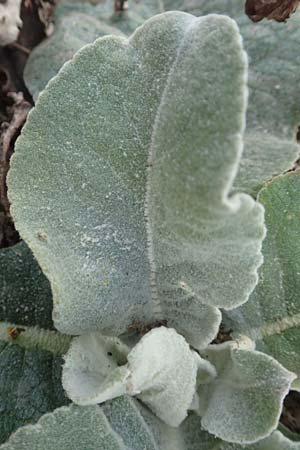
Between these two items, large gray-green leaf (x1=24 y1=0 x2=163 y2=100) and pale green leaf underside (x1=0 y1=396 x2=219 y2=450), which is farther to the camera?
large gray-green leaf (x1=24 y1=0 x2=163 y2=100)

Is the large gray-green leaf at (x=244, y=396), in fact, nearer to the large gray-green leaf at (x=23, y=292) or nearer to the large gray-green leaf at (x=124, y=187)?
the large gray-green leaf at (x=124, y=187)

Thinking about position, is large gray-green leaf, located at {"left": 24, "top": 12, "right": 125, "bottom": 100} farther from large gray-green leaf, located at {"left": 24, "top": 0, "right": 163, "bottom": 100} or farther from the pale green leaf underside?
the pale green leaf underside

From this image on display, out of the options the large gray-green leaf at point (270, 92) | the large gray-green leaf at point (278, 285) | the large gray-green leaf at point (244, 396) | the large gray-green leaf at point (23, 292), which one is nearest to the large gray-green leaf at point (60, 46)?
the large gray-green leaf at point (270, 92)

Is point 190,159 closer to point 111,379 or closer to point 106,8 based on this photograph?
point 111,379

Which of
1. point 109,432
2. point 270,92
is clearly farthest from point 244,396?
point 270,92

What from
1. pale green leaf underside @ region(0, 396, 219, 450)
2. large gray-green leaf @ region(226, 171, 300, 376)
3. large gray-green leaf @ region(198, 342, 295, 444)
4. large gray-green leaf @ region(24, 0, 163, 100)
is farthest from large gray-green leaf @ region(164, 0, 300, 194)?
pale green leaf underside @ region(0, 396, 219, 450)

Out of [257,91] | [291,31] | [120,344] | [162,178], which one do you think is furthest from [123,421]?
[291,31]
